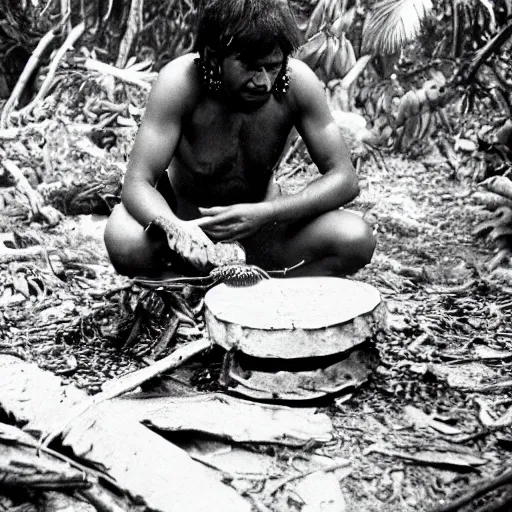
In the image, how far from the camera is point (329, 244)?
274 cm

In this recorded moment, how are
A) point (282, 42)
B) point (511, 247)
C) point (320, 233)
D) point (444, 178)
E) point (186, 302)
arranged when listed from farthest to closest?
point (444, 178), point (511, 247), point (186, 302), point (320, 233), point (282, 42)

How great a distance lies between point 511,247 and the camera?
12.1ft

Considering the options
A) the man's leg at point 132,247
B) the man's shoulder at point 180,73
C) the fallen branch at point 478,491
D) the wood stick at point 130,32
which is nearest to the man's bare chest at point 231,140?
the man's shoulder at point 180,73

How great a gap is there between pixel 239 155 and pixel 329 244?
0.46 m

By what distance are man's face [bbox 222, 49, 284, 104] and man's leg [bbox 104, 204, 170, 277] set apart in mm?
563

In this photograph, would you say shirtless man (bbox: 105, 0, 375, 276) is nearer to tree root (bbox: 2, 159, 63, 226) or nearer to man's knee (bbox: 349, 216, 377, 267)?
man's knee (bbox: 349, 216, 377, 267)

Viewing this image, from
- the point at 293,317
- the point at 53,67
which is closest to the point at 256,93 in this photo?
the point at 293,317

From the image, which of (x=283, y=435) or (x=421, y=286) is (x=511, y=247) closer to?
(x=421, y=286)

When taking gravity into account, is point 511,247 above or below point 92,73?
below

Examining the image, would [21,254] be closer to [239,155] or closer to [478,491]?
[239,155]

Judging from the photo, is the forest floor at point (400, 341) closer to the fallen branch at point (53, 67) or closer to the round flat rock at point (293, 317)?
the round flat rock at point (293, 317)

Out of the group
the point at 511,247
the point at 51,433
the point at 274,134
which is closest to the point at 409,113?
the point at 511,247

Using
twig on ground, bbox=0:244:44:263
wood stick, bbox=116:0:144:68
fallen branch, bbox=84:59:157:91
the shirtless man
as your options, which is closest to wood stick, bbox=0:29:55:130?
fallen branch, bbox=84:59:157:91

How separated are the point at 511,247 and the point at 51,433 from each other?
249 centimetres
